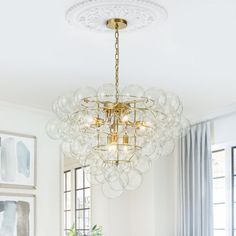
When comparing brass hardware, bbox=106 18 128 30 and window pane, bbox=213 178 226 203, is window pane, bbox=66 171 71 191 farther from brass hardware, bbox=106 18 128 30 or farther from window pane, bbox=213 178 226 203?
brass hardware, bbox=106 18 128 30

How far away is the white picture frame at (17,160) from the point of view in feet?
17.0

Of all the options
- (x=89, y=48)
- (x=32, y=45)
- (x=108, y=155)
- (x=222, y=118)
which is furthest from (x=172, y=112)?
(x=222, y=118)

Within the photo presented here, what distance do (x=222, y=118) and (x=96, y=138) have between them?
2429mm

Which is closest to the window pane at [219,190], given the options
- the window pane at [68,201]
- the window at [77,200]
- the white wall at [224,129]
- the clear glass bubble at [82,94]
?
the white wall at [224,129]

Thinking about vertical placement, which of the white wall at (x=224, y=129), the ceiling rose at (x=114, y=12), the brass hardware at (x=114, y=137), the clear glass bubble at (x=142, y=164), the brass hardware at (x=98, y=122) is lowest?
the clear glass bubble at (x=142, y=164)

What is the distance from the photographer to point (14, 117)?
5.39 metres

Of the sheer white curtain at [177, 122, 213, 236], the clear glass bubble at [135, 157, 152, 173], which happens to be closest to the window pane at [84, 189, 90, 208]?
the sheer white curtain at [177, 122, 213, 236]

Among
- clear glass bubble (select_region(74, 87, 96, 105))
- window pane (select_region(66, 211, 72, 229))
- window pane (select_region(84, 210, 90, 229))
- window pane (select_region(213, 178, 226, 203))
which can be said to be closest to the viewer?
clear glass bubble (select_region(74, 87, 96, 105))

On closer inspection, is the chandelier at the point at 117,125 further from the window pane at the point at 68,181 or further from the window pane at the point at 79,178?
the window pane at the point at 68,181

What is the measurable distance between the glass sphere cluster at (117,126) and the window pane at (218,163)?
222 centimetres

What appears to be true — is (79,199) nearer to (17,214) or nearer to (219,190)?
(17,214)

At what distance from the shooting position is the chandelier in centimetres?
332

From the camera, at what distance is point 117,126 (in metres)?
3.47

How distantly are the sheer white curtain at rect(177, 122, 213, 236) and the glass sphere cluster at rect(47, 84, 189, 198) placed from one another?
215 cm
